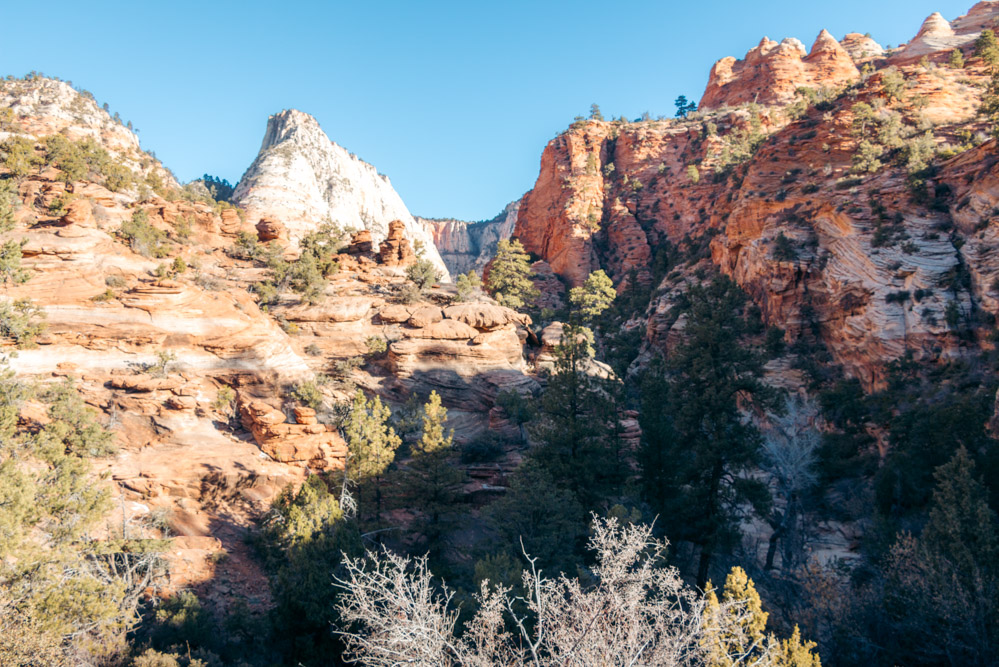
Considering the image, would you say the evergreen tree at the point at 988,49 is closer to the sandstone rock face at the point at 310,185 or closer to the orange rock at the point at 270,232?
the sandstone rock face at the point at 310,185

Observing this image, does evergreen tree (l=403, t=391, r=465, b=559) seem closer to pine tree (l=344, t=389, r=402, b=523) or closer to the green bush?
pine tree (l=344, t=389, r=402, b=523)

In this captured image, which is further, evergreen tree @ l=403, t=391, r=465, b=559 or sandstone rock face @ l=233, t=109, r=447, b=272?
sandstone rock face @ l=233, t=109, r=447, b=272

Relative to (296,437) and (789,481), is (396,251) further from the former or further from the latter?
(789,481)

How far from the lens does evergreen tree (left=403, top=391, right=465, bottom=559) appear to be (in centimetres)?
1825

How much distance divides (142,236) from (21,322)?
878 cm

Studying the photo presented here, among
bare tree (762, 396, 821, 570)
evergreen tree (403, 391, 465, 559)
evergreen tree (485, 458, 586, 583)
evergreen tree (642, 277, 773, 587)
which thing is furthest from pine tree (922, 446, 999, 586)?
evergreen tree (403, 391, 465, 559)

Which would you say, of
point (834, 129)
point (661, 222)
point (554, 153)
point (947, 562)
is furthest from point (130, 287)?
point (554, 153)

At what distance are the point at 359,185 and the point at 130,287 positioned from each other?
68152 millimetres

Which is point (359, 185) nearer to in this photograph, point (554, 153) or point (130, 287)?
point (554, 153)

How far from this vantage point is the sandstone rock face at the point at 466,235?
391 feet

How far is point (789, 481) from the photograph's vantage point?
18203 millimetres

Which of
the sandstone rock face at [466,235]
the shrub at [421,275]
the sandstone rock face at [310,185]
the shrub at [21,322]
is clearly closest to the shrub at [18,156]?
the shrub at [21,322]

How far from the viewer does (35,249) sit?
71.7ft

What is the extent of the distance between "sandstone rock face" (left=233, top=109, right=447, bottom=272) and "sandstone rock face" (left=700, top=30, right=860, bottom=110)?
51629 mm
